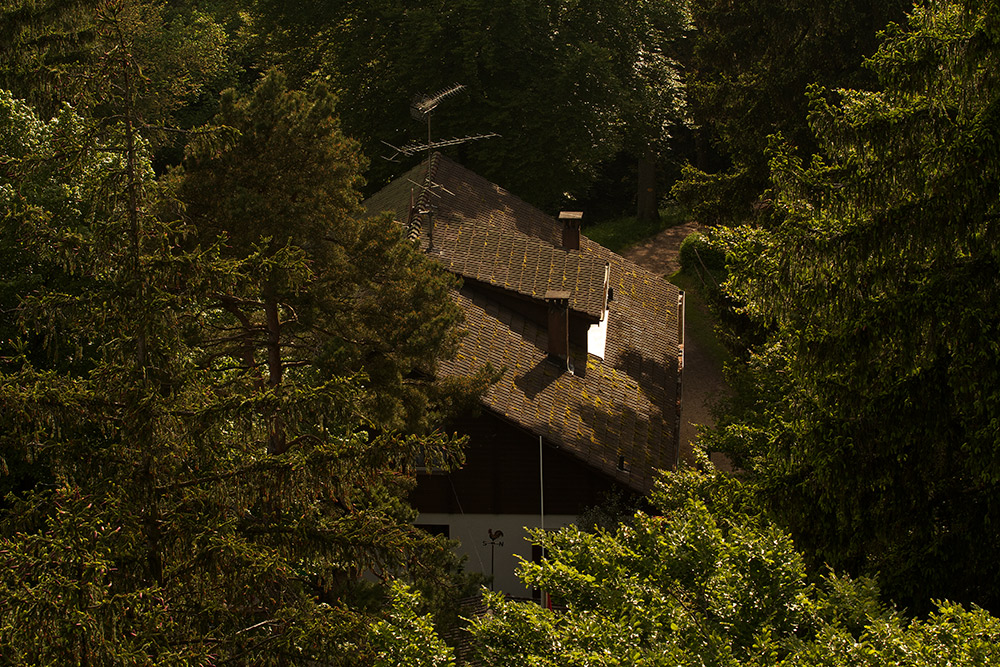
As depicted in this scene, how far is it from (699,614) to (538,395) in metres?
12.0

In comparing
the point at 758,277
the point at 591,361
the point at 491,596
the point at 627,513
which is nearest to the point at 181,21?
the point at 591,361

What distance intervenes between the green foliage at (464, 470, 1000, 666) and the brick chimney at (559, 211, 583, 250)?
18.5 m

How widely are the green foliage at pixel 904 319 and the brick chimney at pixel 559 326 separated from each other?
9.39m

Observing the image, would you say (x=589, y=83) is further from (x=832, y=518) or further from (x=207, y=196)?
(x=832, y=518)

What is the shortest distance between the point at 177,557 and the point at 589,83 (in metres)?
31.1

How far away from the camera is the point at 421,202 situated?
2759cm

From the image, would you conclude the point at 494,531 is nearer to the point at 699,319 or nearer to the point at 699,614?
the point at 699,614

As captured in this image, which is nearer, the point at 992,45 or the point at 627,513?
the point at 992,45

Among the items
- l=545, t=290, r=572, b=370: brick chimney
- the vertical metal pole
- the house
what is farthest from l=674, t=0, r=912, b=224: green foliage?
the vertical metal pole

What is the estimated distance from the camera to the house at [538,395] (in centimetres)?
2136

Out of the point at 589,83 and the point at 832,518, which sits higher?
the point at 589,83

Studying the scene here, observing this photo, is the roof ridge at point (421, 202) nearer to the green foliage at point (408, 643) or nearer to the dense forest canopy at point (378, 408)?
the dense forest canopy at point (378, 408)

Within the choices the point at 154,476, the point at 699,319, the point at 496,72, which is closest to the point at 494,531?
the point at 154,476

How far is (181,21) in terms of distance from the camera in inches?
1861
